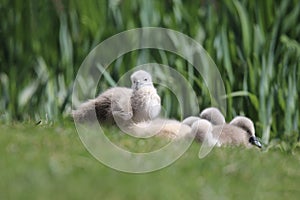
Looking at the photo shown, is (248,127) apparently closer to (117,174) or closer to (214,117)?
(214,117)

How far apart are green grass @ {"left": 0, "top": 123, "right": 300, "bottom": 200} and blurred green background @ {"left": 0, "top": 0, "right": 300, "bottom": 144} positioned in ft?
7.92

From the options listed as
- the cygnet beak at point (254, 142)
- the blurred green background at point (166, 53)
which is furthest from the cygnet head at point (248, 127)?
the blurred green background at point (166, 53)

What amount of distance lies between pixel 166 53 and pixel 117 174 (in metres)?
4.11

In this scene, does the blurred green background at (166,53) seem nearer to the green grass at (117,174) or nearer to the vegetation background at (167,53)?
the vegetation background at (167,53)

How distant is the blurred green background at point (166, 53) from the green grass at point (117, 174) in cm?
241

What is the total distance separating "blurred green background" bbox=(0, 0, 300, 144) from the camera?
309 inches

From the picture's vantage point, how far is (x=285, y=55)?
793 centimetres

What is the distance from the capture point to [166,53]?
322 inches

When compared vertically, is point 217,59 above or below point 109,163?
below

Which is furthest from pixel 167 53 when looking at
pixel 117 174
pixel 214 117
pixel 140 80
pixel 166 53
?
pixel 117 174

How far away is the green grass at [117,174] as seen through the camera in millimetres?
3783

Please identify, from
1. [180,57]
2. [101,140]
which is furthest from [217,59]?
[101,140]

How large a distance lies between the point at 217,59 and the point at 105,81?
1137mm

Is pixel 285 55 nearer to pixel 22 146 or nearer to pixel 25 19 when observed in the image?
pixel 25 19
